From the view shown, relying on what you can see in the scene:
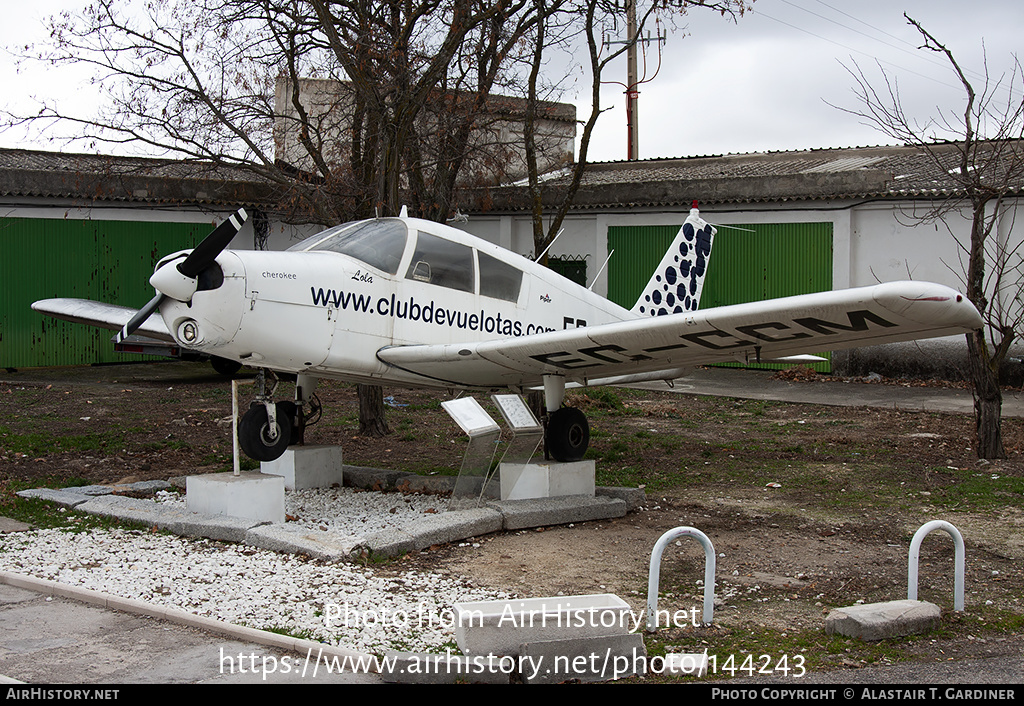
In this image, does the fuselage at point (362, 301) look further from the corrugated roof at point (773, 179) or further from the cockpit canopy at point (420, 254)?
the corrugated roof at point (773, 179)

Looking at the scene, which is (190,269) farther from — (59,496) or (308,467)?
(308,467)

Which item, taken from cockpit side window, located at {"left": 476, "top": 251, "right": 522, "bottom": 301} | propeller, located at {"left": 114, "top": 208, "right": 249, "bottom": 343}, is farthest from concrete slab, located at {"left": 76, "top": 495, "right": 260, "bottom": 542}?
cockpit side window, located at {"left": 476, "top": 251, "right": 522, "bottom": 301}

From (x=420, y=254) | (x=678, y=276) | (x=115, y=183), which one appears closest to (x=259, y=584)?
(x=420, y=254)

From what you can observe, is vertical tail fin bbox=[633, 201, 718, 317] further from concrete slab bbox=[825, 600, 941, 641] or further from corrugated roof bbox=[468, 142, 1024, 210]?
corrugated roof bbox=[468, 142, 1024, 210]

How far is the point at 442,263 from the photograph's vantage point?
10.2 meters

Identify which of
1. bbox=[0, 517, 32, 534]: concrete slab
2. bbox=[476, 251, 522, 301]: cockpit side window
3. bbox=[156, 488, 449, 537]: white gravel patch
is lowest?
bbox=[156, 488, 449, 537]: white gravel patch

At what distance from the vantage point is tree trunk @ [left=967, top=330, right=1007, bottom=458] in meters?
12.1

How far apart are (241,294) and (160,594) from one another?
112 inches

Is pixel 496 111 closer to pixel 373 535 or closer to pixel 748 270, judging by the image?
pixel 373 535

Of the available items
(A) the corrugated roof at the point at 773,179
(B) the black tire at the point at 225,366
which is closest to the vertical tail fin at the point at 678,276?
(A) the corrugated roof at the point at 773,179

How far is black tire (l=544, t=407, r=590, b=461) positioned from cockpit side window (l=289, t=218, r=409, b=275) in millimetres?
2319

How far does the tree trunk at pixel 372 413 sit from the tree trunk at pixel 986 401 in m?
8.07

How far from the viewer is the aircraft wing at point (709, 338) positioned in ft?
24.4

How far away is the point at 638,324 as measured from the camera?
29.0ft
